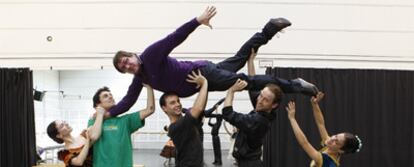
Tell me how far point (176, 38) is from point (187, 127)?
0.63 m

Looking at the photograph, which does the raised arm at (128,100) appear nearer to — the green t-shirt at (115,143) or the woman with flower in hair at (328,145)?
the green t-shirt at (115,143)

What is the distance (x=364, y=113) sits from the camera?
23.2 feet

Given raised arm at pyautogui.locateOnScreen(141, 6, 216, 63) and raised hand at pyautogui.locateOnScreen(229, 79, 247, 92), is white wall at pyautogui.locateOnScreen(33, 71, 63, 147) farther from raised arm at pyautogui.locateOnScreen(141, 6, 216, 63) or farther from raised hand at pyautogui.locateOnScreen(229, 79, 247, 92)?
raised hand at pyautogui.locateOnScreen(229, 79, 247, 92)

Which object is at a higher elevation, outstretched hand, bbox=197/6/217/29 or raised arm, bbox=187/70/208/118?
outstretched hand, bbox=197/6/217/29

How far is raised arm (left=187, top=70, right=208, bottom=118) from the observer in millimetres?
2869

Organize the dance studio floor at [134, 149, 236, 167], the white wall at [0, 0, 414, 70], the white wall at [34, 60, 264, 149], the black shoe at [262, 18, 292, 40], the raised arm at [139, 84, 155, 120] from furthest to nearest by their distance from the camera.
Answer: the white wall at [34, 60, 264, 149] < the dance studio floor at [134, 149, 236, 167] < the white wall at [0, 0, 414, 70] < the black shoe at [262, 18, 292, 40] < the raised arm at [139, 84, 155, 120]

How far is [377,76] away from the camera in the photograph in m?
7.09

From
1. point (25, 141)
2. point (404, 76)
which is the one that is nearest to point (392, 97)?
point (404, 76)

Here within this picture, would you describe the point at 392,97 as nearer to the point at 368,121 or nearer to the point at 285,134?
the point at 368,121

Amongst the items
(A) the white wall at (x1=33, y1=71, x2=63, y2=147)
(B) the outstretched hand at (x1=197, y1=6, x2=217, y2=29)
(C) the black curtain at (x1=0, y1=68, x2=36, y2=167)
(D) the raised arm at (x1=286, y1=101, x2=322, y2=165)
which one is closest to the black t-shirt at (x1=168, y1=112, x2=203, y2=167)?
(B) the outstretched hand at (x1=197, y1=6, x2=217, y2=29)

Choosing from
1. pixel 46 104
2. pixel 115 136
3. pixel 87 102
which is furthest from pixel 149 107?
pixel 87 102

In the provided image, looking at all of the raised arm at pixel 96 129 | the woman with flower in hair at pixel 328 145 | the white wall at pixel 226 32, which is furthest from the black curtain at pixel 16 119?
the woman with flower in hair at pixel 328 145

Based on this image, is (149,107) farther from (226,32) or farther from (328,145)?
(226,32)

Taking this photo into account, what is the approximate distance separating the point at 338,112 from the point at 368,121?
499mm
